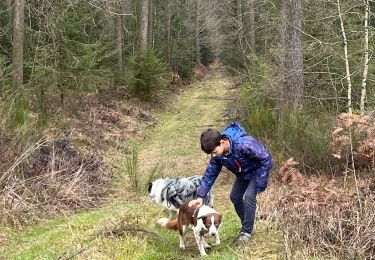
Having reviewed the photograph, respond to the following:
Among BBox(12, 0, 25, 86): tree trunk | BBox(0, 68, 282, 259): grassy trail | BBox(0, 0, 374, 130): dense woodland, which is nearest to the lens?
BBox(0, 68, 282, 259): grassy trail

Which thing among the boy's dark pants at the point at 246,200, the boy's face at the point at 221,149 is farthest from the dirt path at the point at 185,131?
the boy's face at the point at 221,149

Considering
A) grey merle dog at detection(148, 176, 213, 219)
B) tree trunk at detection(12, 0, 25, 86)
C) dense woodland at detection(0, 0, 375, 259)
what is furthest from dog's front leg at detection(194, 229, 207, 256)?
tree trunk at detection(12, 0, 25, 86)

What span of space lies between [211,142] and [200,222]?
94 cm

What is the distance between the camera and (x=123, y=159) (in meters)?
12.9

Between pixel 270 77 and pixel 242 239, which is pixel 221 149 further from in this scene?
pixel 270 77

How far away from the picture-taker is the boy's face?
5.30m

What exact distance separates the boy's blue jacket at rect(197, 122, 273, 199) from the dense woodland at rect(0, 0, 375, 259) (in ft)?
2.91

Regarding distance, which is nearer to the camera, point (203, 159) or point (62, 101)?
point (203, 159)

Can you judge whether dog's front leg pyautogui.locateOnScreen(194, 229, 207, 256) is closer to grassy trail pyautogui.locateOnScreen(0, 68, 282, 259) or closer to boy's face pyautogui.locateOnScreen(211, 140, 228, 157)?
grassy trail pyautogui.locateOnScreen(0, 68, 282, 259)

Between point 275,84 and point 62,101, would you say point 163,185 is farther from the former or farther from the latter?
point 62,101

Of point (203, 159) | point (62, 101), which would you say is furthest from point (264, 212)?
point (62, 101)

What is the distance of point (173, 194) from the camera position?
730cm

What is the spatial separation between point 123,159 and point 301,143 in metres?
5.25

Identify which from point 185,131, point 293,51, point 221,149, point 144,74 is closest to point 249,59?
point 185,131
